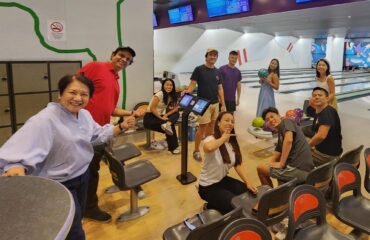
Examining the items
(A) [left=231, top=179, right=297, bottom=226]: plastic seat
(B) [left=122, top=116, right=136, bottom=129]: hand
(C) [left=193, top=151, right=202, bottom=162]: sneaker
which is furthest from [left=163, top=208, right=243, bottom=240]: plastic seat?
(C) [left=193, top=151, right=202, bottom=162]: sneaker

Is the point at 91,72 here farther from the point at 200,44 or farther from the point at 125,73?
the point at 200,44

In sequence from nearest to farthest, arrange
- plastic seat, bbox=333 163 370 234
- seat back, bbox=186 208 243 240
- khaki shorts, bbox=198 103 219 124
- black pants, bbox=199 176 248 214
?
seat back, bbox=186 208 243 240, plastic seat, bbox=333 163 370 234, black pants, bbox=199 176 248 214, khaki shorts, bbox=198 103 219 124

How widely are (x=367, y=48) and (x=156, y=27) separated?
14.5m

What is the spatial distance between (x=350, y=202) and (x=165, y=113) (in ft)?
7.23

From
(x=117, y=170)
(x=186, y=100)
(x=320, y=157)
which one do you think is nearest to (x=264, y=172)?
(x=320, y=157)

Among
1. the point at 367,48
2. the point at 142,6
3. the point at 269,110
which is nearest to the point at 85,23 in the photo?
the point at 142,6

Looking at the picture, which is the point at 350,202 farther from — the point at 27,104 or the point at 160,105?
the point at 27,104

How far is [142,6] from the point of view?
3.70 meters

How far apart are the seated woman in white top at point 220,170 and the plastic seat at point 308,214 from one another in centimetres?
45

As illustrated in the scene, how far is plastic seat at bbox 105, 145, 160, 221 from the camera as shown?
1971mm

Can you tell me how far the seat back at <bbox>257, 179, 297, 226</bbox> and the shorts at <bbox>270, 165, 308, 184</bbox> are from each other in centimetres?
41


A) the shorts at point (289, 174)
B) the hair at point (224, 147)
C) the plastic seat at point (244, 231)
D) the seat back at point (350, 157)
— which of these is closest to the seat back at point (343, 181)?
the seat back at point (350, 157)

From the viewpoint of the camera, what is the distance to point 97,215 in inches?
86.2

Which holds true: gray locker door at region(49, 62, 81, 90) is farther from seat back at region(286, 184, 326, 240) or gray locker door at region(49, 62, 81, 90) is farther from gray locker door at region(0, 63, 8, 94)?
seat back at region(286, 184, 326, 240)
